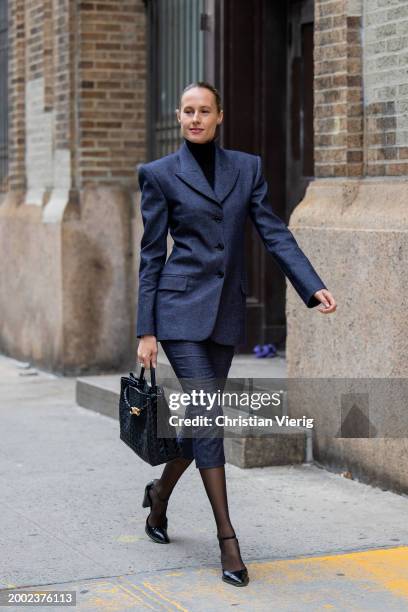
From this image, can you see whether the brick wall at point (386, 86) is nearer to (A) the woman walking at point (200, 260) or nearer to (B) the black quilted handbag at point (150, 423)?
(A) the woman walking at point (200, 260)

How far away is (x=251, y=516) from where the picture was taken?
261 inches

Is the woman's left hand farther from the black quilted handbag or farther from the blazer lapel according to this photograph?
the black quilted handbag

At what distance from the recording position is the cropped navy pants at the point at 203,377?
552 centimetres

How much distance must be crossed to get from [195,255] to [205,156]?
44 cm

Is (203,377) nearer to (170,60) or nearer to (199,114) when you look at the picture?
(199,114)

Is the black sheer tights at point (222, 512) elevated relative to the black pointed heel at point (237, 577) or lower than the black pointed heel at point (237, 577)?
elevated

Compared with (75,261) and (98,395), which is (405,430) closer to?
(98,395)

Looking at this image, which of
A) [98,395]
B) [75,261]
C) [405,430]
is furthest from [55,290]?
[405,430]

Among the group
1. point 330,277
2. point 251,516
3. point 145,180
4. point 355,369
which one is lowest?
point 251,516

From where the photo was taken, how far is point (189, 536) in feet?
20.5

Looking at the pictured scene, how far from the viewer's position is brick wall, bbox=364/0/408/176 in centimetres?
730

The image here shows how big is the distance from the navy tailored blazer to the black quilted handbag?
9.8 inches

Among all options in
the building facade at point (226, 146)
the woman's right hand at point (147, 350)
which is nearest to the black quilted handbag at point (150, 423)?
the woman's right hand at point (147, 350)

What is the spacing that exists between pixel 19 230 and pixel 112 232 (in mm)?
1528
